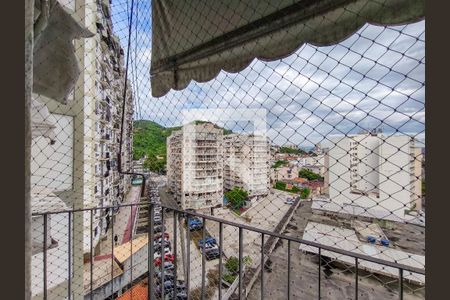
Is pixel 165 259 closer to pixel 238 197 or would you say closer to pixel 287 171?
pixel 287 171

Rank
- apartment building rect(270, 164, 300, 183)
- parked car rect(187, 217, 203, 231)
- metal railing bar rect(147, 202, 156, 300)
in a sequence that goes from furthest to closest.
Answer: apartment building rect(270, 164, 300, 183) < metal railing bar rect(147, 202, 156, 300) < parked car rect(187, 217, 203, 231)

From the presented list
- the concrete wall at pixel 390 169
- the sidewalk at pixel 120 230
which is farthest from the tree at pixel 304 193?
the sidewalk at pixel 120 230

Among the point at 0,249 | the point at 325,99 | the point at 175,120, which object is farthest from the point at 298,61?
the point at 175,120

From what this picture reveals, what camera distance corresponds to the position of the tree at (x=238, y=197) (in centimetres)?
1196

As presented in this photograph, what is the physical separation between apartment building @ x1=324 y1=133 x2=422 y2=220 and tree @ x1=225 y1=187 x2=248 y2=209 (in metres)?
10.7

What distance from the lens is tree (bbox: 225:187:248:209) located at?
12.0m

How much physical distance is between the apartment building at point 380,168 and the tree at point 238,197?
35.0ft

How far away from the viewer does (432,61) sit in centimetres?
42

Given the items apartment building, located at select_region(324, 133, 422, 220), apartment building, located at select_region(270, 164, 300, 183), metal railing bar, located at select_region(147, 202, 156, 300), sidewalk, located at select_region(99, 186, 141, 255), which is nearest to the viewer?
apartment building, located at select_region(324, 133, 422, 220)

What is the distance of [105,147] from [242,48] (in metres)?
10.6

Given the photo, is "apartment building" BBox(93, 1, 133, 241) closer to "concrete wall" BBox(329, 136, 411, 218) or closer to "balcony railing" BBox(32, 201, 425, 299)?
"balcony railing" BBox(32, 201, 425, 299)

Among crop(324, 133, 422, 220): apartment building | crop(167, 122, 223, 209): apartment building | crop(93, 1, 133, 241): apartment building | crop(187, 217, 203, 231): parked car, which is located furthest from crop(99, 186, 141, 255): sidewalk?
crop(324, 133, 422, 220): apartment building

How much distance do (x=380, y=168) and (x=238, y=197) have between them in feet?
36.1

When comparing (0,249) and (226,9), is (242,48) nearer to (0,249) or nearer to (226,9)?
(226,9)
